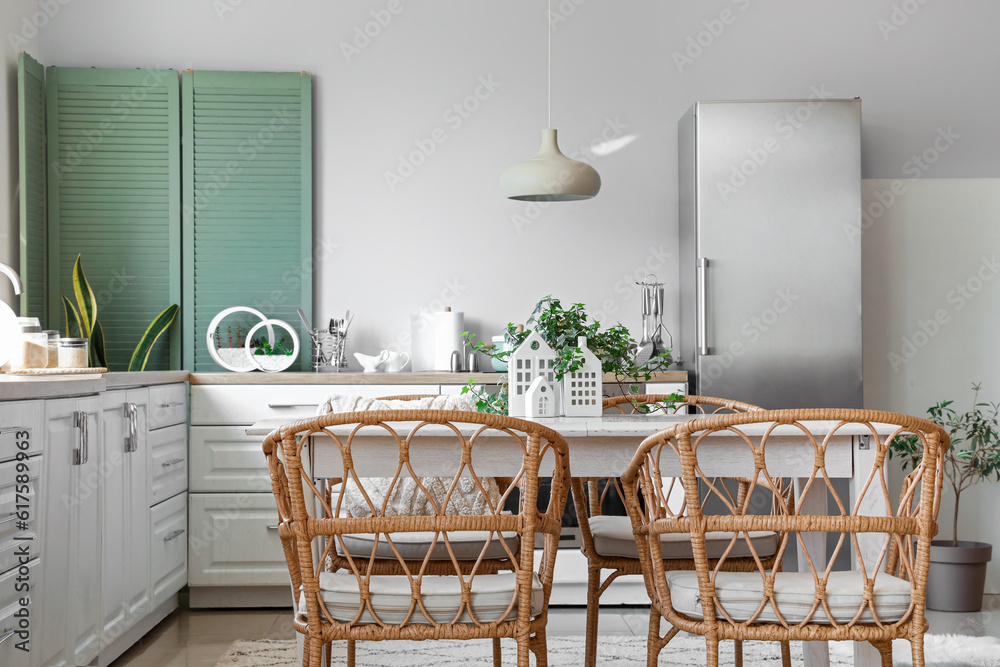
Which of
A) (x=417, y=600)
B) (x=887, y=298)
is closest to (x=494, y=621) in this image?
(x=417, y=600)

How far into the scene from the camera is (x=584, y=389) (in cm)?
232

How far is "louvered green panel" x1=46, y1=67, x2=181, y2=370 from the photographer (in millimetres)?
3914

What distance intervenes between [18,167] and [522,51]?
2214mm

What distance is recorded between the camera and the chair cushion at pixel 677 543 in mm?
2139

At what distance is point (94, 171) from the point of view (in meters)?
3.93

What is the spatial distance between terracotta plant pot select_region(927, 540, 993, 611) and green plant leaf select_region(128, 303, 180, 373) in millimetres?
3266

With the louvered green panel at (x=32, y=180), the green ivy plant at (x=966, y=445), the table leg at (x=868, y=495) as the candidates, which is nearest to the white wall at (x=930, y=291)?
the green ivy plant at (x=966, y=445)

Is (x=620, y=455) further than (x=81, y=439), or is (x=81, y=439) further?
(x=81, y=439)

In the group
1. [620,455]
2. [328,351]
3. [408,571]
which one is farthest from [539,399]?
[328,351]

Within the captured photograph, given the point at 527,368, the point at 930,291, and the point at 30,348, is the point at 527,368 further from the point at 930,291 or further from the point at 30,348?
the point at 930,291

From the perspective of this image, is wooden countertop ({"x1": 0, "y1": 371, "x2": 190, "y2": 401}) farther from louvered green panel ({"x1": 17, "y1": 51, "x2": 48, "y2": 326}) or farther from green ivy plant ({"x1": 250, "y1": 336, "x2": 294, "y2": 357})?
louvered green panel ({"x1": 17, "y1": 51, "x2": 48, "y2": 326})

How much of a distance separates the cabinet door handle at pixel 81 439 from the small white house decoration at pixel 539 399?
1.18m

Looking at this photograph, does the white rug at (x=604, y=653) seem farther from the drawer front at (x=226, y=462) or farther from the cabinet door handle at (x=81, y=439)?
the cabinet door handle at (x=81, y=439)

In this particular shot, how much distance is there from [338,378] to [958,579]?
253 cm
